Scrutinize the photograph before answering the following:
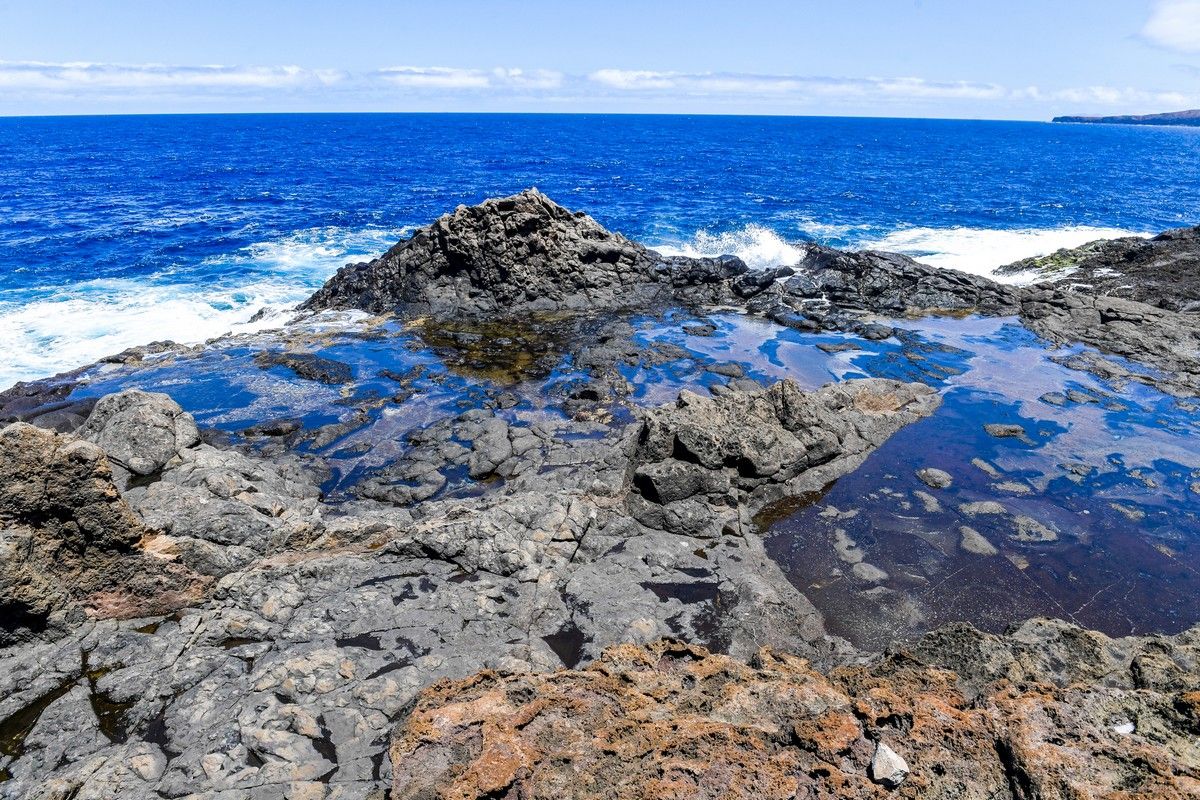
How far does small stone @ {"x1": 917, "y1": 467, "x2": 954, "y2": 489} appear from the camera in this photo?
15.3 m

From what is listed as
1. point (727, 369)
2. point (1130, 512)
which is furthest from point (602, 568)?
point (727, 369)

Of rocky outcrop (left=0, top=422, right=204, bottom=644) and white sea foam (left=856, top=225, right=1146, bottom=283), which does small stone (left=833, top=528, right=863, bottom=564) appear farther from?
white sea foam (left=856, top=225, right=1146, bottom=283)

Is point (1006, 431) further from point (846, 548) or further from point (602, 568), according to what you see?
point (602, 568)

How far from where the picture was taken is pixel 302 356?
24.3m

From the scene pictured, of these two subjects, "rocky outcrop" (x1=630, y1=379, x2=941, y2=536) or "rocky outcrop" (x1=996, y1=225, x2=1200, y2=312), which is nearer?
"rocky outcrop" (x1=630, y1=379, x2=941, y2=536)

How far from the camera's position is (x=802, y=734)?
5645 mm

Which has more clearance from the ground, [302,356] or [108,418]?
[108,418]

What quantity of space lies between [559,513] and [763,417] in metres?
6.53

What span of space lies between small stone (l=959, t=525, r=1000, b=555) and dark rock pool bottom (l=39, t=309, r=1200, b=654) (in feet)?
0.13

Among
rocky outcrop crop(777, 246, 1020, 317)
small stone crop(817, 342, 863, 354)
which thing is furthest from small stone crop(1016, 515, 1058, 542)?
rocky outcrop crop(777, 246, 1020, 317)

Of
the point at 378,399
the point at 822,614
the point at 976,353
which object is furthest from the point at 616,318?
the point at 822,614

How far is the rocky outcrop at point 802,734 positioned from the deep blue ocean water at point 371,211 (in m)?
26.8

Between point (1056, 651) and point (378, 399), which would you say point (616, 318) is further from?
point (1056, 651)

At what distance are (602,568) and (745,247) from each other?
38.7 m
